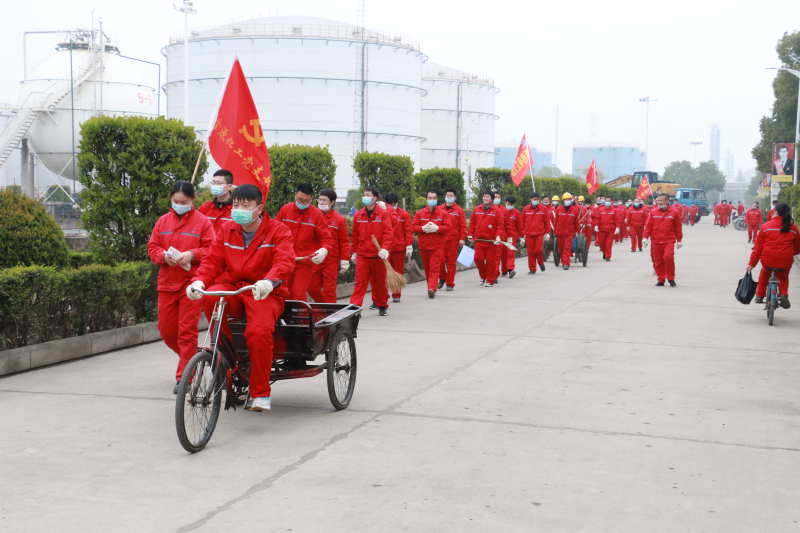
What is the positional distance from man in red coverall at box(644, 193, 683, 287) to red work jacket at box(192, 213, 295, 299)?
11632 millimetres

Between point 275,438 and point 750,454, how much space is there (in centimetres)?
304

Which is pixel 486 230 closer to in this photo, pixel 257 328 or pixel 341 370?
pixel 341 370

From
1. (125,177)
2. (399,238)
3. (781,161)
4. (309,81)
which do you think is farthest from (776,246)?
(309,81)

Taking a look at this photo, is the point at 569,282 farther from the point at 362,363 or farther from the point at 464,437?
the point at 464,437

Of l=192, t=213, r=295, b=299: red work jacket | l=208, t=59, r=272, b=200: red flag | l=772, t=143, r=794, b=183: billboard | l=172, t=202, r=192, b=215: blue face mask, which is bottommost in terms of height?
l=192, t=213, r=295, b=299: red work jacket

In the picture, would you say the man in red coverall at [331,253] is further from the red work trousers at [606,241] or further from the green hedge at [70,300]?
the red work trousers at [606,241]

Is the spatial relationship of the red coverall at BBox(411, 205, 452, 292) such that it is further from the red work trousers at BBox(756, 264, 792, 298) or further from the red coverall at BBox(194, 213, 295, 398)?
the red coverall at BBox(194, 213, 295, 398)

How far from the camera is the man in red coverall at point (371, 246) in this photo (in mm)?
11531

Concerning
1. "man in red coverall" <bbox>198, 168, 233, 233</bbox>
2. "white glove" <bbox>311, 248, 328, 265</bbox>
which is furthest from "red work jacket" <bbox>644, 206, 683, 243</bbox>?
"man in red coverall" <bbox>198, 168, 233, 233</bbox>

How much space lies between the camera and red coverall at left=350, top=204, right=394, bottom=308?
A: 11.5 meters

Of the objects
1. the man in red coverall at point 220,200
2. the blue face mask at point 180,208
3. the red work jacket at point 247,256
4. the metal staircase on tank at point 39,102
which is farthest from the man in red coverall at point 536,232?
the metal staircase on tank at point 39,102

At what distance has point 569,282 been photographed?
16.9 m

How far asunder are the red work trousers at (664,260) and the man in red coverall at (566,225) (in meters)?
4.61

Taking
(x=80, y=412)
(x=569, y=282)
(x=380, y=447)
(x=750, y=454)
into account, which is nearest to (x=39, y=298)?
(x=80, y=412)
